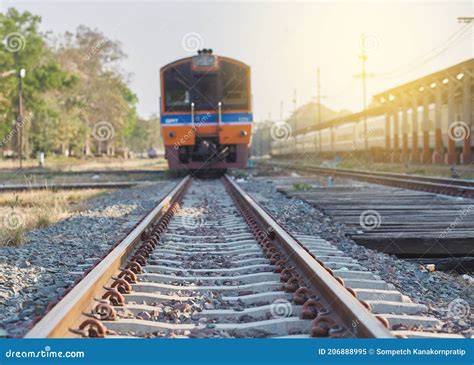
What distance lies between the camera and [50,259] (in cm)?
521

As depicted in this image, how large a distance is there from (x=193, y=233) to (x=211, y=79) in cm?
1101

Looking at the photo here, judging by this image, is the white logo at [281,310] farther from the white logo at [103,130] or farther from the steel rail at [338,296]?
the white logo at [103,130]

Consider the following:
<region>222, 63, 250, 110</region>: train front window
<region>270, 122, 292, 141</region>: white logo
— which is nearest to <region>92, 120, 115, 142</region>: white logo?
<region>270, 122, 292, 141</region>: white logo

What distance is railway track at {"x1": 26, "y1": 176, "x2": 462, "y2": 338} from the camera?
2.90 m

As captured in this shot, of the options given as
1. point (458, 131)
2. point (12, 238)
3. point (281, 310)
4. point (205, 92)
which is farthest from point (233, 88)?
point (281, 310)

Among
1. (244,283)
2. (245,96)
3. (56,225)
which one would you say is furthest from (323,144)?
(244,283)

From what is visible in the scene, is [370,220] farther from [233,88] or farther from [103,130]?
[103,130]

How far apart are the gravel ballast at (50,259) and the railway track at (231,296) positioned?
12.8 inches

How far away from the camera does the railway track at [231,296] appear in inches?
114

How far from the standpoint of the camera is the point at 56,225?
7742mm

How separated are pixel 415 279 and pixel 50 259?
2984 mm

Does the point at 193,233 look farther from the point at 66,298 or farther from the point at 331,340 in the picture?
the point at 331,340

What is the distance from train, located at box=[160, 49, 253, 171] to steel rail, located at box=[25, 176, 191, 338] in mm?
12064

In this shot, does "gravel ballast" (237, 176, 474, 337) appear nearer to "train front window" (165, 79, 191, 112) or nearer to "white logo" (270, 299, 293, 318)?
"white logo" (270, 299, 293, 318)
